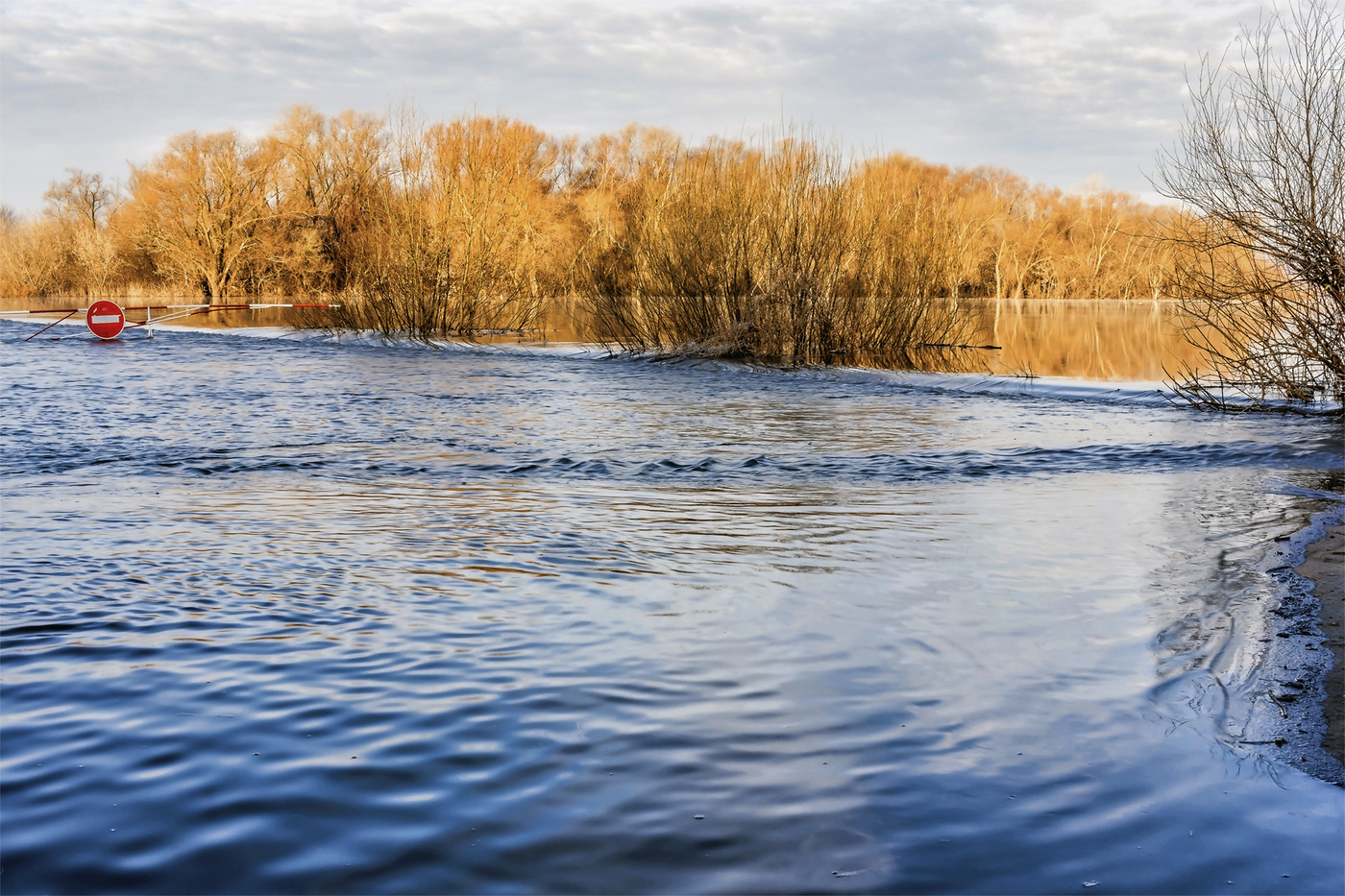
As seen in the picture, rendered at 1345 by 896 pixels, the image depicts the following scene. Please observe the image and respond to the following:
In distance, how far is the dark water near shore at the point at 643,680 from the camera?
7.97 feet

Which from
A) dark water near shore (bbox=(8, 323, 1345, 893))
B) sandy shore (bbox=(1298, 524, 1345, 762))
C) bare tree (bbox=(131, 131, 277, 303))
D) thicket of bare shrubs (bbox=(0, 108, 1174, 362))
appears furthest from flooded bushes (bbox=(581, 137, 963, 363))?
bare tree (bbox=(131, 131, 277, 303))

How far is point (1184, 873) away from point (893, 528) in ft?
11.5

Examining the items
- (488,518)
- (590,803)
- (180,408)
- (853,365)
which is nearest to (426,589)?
(488,518)

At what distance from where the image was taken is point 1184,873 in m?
2.39

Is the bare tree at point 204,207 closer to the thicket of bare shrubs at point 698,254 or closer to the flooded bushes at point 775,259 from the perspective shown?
the thicket of bare shrubs at point 698,254

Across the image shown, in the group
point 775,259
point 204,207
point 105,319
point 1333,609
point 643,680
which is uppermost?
point 204,207

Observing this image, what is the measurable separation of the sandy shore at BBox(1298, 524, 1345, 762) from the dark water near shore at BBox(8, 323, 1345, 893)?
129 mm

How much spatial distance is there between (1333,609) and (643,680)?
9.32 ft

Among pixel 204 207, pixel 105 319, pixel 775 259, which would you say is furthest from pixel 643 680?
pixel 204 207

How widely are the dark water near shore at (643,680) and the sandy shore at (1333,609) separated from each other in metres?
0.13

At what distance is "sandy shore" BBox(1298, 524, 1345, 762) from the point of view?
3162 millimetres

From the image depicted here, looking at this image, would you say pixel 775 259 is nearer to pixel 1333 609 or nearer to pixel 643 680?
pixel 1333 609

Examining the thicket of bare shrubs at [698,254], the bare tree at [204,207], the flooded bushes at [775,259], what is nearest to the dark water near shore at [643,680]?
the thicket of bare shrubs at [698,254]

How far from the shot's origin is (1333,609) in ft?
14.2
